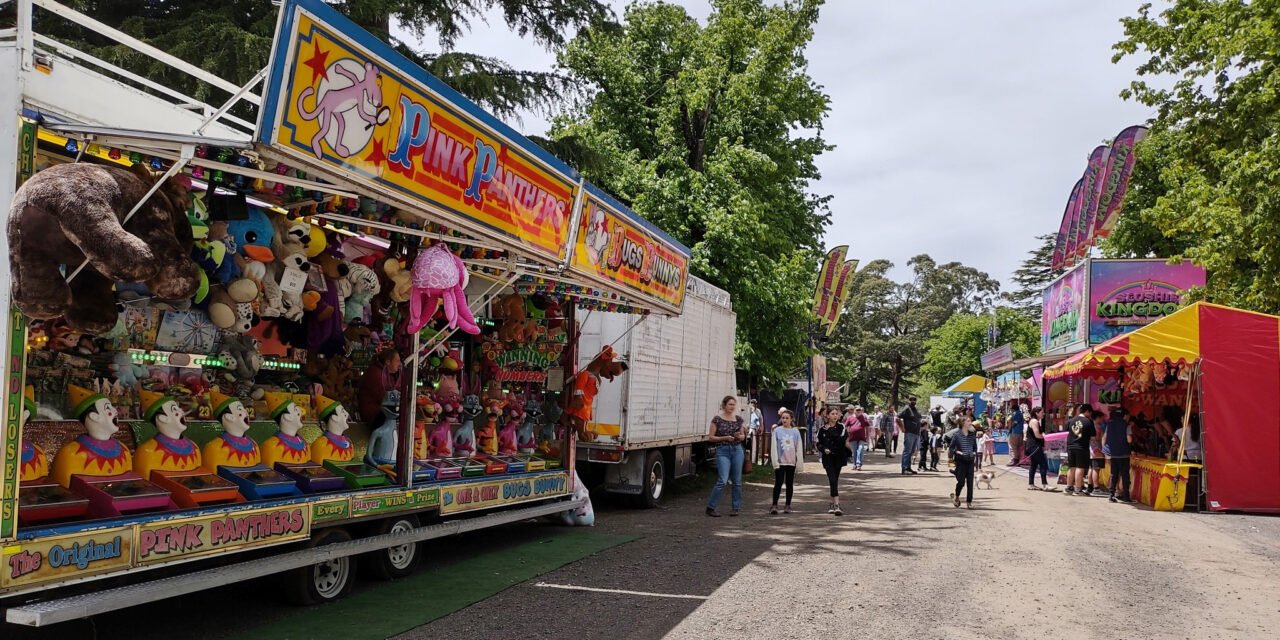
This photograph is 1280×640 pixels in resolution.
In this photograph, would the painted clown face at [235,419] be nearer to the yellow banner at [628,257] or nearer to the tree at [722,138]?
the yellow banner at [628,257]

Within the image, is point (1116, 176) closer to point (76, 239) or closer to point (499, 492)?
point (499, 492)

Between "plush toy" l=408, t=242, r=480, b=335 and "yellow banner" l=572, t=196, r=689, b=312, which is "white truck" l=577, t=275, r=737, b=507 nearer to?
"yellow banner" l=572, t=196, r=689, b=312

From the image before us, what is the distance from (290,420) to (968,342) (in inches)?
2597

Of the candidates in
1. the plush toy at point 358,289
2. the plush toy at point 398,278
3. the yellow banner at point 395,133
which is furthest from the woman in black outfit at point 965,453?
the plush toy at point 358,289

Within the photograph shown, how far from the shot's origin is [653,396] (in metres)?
13.9

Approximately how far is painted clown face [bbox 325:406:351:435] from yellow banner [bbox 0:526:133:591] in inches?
98.4

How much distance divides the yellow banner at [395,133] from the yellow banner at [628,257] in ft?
3.46

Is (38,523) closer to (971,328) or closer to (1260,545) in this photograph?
(1260,545)

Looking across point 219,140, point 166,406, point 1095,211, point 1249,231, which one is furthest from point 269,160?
point 1095,211

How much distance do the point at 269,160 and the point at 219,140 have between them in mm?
334

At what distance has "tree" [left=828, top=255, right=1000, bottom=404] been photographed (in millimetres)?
73312

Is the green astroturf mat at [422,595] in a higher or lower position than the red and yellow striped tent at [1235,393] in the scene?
lower

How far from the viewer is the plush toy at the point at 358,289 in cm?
774

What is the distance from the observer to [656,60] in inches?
920
